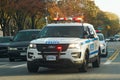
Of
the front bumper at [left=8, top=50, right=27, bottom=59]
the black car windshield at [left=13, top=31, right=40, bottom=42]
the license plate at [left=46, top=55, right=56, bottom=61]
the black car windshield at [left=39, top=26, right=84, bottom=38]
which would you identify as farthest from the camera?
Answer: the black car windshield at [left=13, top=31, right=40, bottom=42]

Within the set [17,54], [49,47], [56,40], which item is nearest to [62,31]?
[56,40]

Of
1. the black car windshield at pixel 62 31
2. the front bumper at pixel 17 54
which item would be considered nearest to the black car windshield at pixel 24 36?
the front bumper at pixel 17 54

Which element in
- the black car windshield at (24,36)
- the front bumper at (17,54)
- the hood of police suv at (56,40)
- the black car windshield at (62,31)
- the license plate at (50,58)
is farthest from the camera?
the black car windshield at (24,36)

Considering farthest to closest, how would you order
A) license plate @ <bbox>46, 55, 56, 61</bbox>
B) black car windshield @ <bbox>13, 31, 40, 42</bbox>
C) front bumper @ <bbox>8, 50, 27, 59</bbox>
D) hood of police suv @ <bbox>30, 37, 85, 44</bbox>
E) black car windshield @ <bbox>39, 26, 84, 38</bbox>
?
1. black car windshield @ <bbox>13, 31, 40, 42</bbox>
2. front bumper @ <bbox>8, 50, 27, 59</bbox>
3. black car windshield @ <bbox>39, 26, 84, 38</bbox>
4. hood of police suv @ <bbox>30, 37, 85, 44</bbox>
5. license plate @ <bbox>46, 55, 56, 61</bbox>

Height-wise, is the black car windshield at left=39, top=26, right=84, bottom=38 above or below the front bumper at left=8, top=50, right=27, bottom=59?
above

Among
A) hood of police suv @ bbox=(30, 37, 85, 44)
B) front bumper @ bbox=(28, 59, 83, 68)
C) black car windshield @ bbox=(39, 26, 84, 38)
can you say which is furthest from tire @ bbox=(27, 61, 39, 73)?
black car windshield @ bbox=(39, 26, 84, 38)

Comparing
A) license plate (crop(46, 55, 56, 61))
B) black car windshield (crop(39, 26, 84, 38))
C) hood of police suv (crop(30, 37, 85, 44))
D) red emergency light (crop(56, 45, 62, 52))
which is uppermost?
black car windshield (crop(39, 26, 84, 38))

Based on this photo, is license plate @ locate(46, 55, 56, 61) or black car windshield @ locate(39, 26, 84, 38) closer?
license plate @ locate(46, 55, 56, 61)

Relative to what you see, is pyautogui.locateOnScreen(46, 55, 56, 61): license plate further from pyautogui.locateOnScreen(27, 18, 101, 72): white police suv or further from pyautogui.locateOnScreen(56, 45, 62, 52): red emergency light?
pyautogui.locateOnScreen(56, 45, 62, 52): red emergency light

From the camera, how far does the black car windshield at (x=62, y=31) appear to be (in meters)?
17.1

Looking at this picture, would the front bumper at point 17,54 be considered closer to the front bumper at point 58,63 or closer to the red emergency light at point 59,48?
the front bumper at point 58,63

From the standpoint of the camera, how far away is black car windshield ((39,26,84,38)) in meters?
17.1

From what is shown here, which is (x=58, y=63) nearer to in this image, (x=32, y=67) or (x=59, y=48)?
(x=59, y=48)

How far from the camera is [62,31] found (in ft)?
56.5
